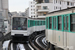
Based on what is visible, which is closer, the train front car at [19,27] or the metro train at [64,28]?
the metro train at [64,28]

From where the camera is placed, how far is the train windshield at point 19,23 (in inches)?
543

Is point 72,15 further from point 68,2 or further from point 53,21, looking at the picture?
point 68,2

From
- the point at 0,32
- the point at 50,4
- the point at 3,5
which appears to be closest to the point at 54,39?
the point at 0,32

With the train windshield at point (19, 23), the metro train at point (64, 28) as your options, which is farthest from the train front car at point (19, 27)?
the metro train at point (64, 28)

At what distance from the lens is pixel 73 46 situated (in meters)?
5.86

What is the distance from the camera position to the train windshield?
13.8m

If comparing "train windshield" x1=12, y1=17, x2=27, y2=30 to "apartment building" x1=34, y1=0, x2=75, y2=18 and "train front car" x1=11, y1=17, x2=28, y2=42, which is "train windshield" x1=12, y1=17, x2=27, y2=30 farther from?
"apartment building" x1=34, y1=0, x2=75, y2=18

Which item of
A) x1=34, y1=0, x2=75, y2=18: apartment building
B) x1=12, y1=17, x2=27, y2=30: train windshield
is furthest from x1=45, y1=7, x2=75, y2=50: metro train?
x1=34, y1=0, x2=75, y2=18: apartment building

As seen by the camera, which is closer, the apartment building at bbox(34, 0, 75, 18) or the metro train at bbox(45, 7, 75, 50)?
the metro train at bbox(45, 7, 75, 50)

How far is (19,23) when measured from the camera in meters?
13.9

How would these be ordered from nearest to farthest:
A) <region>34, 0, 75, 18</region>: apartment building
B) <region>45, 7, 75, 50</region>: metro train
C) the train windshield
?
<region>45, 7, 75, 50</region>: metro train < the train windshield < <region>34, 0, 75, 18</region>: apartment building

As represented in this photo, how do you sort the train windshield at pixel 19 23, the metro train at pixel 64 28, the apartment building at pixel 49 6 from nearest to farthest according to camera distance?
the metro train at pixel 64 28 → the train windshield at pixel 19 23 → the apartment building at pixel 49 6

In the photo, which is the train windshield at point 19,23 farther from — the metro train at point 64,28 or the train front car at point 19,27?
the metro train at point 64,28

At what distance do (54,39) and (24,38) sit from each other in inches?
284
